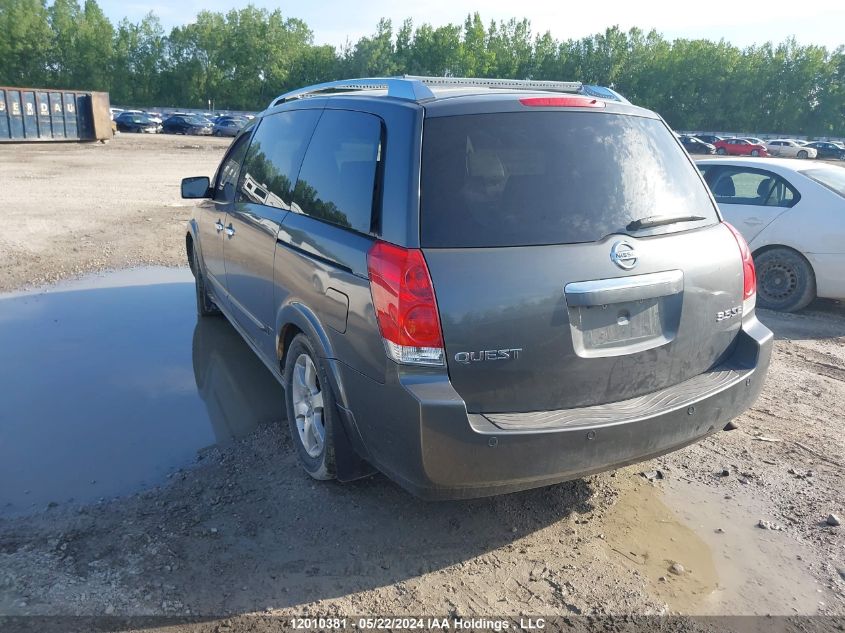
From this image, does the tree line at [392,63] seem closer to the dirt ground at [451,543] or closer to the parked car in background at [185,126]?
the parked car in background at [185,126]

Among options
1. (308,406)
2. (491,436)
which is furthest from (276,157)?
(491,436)

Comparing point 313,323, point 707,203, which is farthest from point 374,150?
point 707,203

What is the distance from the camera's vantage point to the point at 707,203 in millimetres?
3604

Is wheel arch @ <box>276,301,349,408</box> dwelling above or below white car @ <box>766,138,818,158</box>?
above

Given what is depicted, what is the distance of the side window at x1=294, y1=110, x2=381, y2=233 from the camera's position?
3.21m

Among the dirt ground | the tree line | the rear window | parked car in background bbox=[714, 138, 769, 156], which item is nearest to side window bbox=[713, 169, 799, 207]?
the rear window

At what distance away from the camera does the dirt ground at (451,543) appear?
2850 mm

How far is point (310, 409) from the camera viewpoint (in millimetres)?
3707

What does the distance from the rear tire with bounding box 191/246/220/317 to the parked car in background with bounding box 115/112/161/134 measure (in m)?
50.5

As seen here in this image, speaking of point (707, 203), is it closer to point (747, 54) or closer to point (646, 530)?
point (646, 530)

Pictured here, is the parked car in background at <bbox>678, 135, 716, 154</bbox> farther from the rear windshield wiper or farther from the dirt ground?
the rear windshield wiper

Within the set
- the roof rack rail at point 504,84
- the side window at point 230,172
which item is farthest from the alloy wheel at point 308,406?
the side window at point 230,172

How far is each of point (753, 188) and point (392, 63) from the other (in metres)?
102

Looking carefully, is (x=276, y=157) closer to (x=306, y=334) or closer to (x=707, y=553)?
(x=306, y=334)
